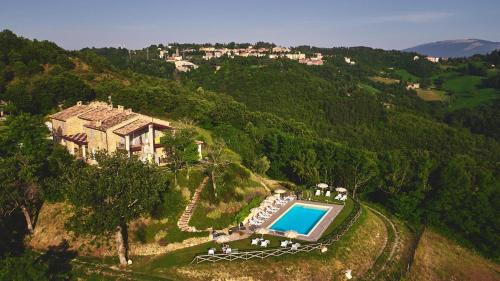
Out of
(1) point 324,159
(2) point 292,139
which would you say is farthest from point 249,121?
(1) point 324,159

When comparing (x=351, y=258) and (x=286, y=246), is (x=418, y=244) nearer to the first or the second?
(x=351, y=258)

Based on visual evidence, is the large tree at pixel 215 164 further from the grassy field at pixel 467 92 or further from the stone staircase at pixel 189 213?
the grassy field at pixel 467 92

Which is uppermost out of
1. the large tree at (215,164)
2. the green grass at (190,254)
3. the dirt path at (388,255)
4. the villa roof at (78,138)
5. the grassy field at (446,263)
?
the villa roof at (78,138)

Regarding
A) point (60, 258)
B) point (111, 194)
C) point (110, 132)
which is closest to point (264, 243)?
point (111, 194)

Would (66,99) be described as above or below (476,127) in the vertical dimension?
above

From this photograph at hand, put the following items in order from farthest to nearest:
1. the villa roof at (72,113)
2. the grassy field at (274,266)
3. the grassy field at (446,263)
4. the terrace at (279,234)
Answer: the villa roof at (72,113) < the grassy field at (446,263) < the terrace at (279,234) < the grassy field at (274,266)

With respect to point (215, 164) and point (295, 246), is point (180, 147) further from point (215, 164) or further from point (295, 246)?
point (295, 246)

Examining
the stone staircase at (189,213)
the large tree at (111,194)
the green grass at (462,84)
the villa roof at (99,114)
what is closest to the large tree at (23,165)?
the villa roof at (99,114)
